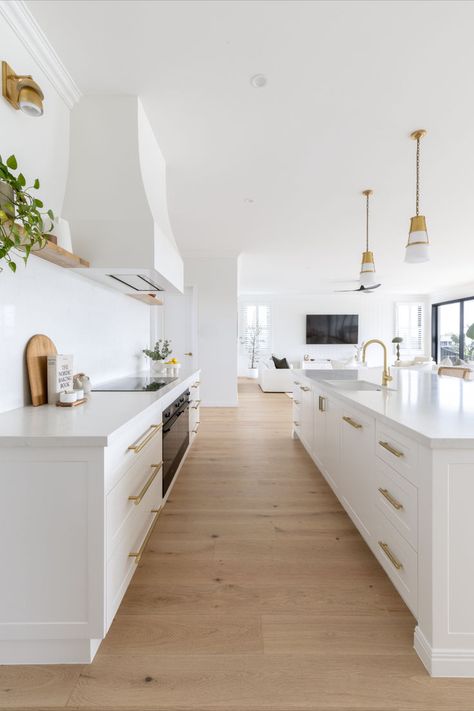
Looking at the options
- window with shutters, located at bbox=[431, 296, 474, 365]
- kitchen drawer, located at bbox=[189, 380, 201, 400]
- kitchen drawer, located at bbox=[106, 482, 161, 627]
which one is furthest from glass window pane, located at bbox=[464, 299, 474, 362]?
kitchen drawer, located at bbox=[106, 482, 161, 627]

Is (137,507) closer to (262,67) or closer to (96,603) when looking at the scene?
(96,603)

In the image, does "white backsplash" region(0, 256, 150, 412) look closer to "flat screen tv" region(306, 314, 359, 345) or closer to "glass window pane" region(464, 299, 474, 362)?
"flat screen tv" region(306, 314, 359, 345)

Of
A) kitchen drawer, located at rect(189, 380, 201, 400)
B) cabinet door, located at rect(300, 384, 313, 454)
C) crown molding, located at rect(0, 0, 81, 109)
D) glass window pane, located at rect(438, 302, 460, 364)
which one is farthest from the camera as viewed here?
glass window pane, located at rect(438, 302, 460, 364)

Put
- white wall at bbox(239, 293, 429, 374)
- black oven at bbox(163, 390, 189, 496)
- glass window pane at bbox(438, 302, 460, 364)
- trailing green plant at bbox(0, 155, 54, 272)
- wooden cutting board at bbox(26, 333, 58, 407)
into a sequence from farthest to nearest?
white wall at bbox(239, 293, 429, 374) < glass window pane at bbox(438, 302, 460, 364) < black oven at bbox(163, 390, 189, 496) < wooden cutting board at bbox(26, 333, 58, 407) < trailing green plant at bbox(0, 155, 54, 272)

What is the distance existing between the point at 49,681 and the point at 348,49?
2.98m

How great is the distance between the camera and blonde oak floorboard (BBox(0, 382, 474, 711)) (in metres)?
1.13

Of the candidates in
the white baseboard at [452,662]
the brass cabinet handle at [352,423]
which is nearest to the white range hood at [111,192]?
the brass cabinet handle at [352,423]

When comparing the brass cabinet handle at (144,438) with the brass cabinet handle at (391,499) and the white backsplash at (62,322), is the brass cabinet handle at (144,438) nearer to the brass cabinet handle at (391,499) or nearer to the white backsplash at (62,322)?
the white backsplash at (62,322)

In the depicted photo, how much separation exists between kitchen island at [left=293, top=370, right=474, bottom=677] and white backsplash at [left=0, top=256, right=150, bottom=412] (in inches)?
67.1

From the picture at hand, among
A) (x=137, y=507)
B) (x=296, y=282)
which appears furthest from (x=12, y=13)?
(x=296, y=282)

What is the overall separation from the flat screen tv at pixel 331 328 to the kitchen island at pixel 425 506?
9.03 metres

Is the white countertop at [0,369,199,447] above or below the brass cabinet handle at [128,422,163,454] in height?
above

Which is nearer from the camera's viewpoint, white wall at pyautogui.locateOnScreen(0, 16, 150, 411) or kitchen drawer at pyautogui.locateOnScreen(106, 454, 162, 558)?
kitchen drawer at pyautogui.locateOnScreen(106, 454, 162, 558)

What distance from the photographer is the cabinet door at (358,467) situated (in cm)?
177
